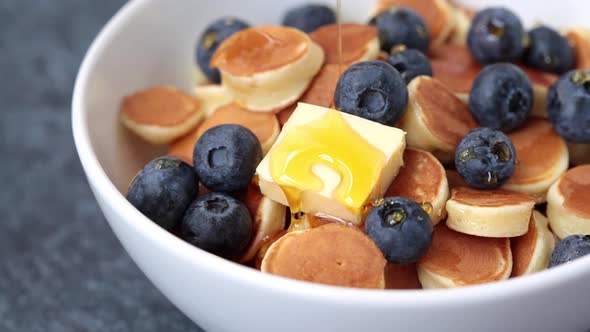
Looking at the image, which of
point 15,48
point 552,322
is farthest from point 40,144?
point 552,322

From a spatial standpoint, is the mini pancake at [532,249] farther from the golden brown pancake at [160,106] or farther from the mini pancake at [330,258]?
the golden brown pancake at [160,106]

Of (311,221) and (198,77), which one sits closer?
(311,221)

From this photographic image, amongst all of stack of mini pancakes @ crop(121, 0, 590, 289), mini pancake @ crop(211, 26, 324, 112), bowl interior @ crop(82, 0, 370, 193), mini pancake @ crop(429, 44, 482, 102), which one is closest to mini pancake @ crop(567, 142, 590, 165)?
stack of mini pancakes @ crop(121, 0, 590, 289)

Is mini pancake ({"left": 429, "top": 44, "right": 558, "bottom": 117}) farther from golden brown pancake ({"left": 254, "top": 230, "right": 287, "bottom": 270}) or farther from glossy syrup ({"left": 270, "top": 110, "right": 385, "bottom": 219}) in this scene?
golden brown pancake ({"left": 254, "top": 230, "right": 287, "bottom": 270})

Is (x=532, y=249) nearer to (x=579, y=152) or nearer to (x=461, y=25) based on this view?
(x=579, y=152)

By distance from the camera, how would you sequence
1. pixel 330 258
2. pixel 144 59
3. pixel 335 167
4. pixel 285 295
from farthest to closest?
pixel 144 59 < pixel 335 167 < pixel 330 258 < pixel 285 295

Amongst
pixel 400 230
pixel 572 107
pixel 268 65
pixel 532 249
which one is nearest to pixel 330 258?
pixel 400 230

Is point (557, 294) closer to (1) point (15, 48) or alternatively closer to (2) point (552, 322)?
(2) point (552, 322)
